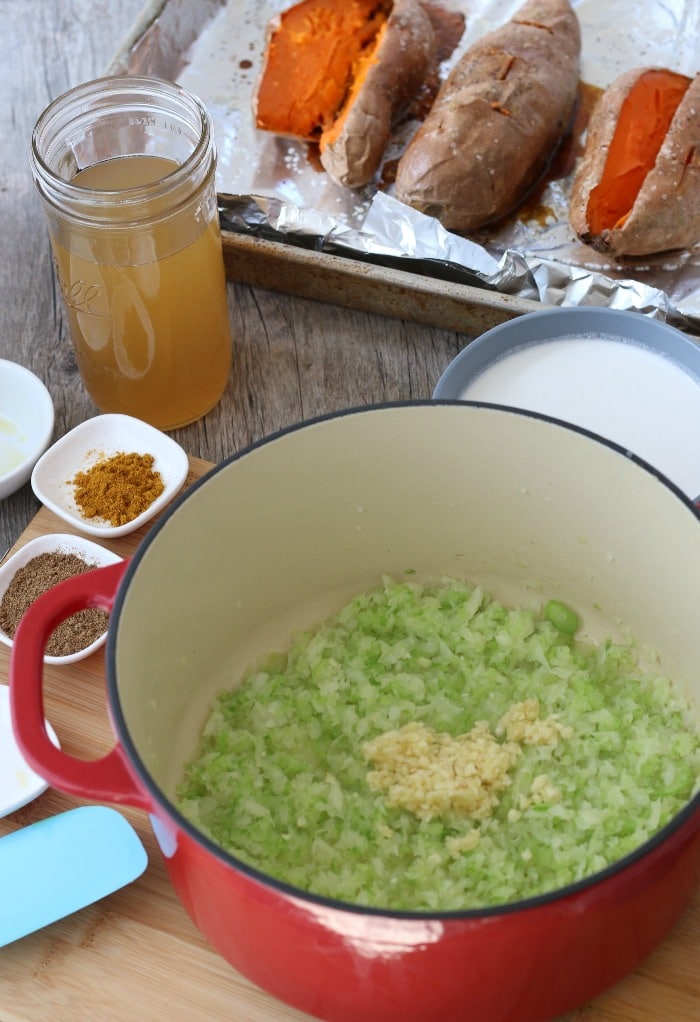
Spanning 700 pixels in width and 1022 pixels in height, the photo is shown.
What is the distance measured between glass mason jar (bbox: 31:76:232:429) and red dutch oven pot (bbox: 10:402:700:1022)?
0.44 meters

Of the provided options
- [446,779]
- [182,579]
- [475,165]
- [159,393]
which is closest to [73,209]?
[159,393]

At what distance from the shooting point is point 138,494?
4.33 feet

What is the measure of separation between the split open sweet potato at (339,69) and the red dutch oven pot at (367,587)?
831 mm

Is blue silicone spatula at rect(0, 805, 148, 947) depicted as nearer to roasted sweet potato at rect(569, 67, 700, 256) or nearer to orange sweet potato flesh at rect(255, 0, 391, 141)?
roasted sweet potato at rect(569, 67, 700, 256)

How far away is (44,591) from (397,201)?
82cm

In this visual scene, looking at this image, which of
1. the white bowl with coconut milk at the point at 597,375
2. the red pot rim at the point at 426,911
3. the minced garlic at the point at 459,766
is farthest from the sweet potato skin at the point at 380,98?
the red pot rim at the point at 426,911

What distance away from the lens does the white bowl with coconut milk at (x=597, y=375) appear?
1.39 metres

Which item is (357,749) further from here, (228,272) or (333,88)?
(333,88)

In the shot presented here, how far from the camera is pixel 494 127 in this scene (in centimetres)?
166

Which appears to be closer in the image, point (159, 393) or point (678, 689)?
point (678, 689)

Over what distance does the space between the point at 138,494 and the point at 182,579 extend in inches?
14.0

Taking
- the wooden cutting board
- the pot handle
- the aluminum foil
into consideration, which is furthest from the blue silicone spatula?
the aluminum foil

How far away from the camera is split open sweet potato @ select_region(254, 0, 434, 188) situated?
5.80 ft

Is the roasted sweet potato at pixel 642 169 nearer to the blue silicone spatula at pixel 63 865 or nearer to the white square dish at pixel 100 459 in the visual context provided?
the white square dish at pixel 100 459
